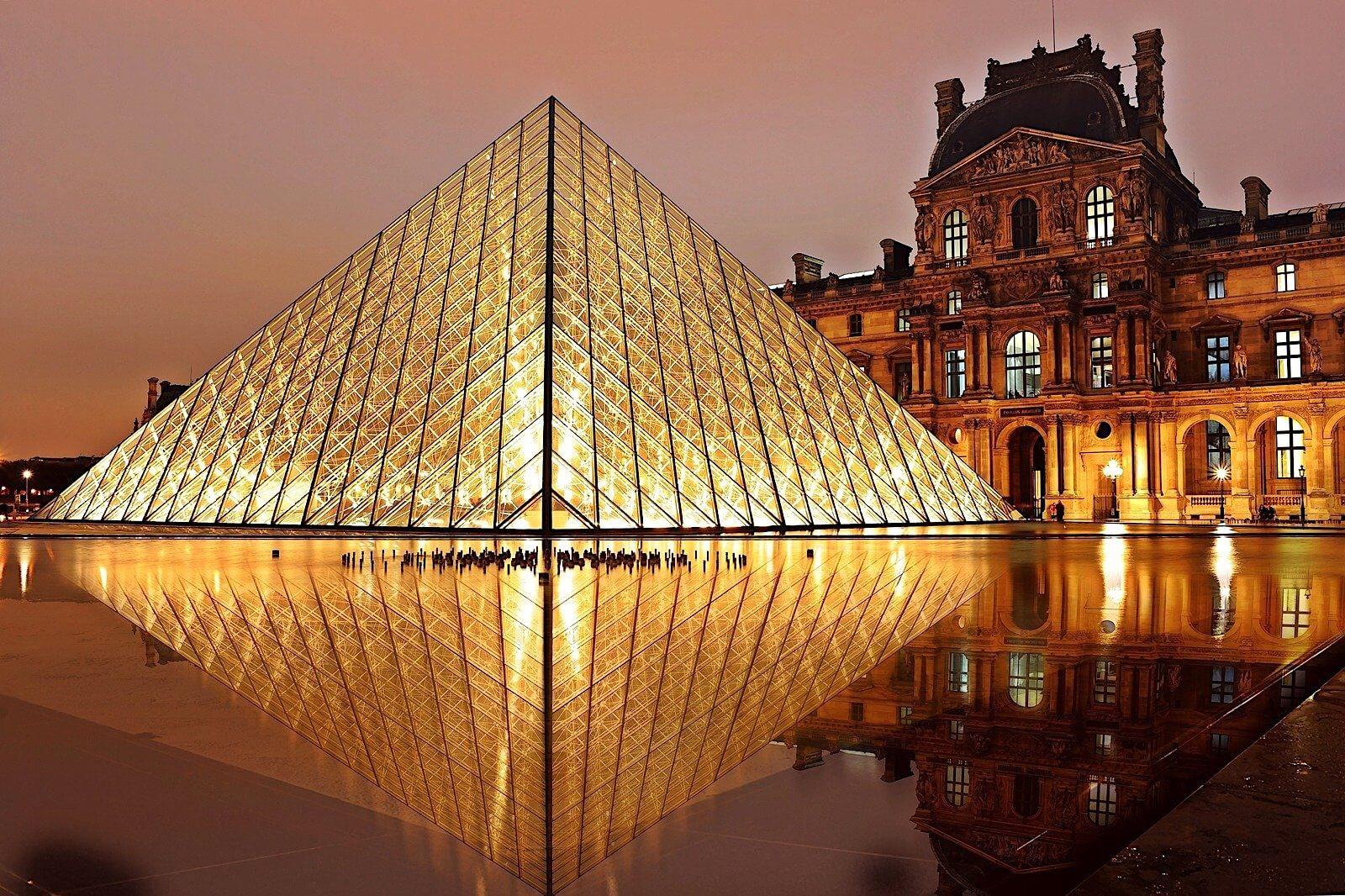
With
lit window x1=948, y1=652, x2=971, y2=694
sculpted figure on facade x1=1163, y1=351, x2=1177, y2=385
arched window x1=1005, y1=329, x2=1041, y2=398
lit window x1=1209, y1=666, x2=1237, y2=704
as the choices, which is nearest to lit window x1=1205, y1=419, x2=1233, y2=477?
sculpted figure on facade x1=1163, y1=351, x2=1177, y2=385

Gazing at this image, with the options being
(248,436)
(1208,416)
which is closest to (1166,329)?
(1208,416)

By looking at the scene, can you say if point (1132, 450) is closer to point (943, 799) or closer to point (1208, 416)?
point (1208, 416)

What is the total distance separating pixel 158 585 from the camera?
12.8 metres

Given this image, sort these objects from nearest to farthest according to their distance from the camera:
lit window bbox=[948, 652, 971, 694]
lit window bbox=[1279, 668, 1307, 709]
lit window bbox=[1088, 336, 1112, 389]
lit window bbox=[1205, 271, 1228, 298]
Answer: lit window bbox=[1279, 668, 1307, 709] → lit window bbox=[948, 652, 971, 694] → lit window bbox=[1205, 271, 1228, 298] → lit window bbox=[1088, 336, 1112, 389]

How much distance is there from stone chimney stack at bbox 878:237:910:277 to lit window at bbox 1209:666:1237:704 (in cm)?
4895

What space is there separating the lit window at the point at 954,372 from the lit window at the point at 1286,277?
39.3 ft

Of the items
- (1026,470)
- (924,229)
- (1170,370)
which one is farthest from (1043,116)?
(1026,470)

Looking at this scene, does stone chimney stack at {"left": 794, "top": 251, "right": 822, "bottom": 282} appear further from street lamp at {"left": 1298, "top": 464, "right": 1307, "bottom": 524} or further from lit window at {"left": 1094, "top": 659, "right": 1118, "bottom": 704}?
lit window at {"left": 1094, "top": 659, "right": 1118, "bottom": 704}

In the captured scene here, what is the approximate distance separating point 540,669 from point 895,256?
52510 millimetres

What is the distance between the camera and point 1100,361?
43312 mm

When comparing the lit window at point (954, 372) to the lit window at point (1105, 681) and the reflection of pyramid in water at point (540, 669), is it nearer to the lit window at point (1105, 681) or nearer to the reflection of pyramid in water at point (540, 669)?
the reflection of pyramid in water at point (540, 669)

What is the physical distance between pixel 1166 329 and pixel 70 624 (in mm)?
43057

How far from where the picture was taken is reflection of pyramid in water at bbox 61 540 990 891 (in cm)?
391

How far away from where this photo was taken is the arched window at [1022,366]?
44.8m
